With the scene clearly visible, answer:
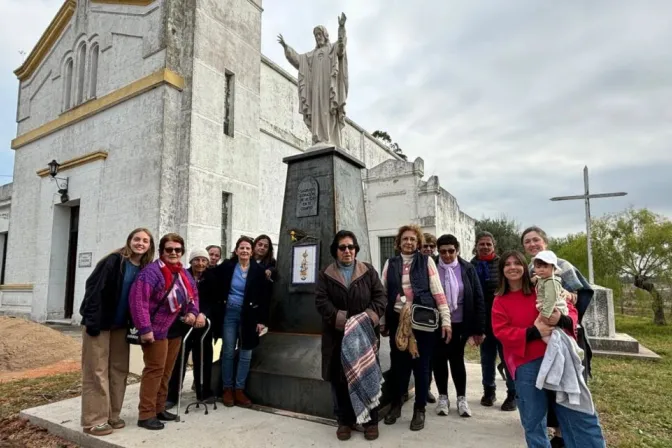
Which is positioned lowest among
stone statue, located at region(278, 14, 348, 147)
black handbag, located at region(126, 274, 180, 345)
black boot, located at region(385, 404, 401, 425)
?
black boot, located at region(385, 404, 401, 425)

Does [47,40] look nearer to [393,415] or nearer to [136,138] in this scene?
[136,138]

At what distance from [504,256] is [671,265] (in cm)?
1258

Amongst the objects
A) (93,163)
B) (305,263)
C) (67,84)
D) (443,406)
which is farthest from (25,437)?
(67,84)

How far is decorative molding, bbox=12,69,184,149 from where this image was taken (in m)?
11.0

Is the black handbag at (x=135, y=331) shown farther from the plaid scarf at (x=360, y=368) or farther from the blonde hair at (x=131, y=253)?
the plaid scarf at (x=360, y=368)

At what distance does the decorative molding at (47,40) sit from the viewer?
13.9m

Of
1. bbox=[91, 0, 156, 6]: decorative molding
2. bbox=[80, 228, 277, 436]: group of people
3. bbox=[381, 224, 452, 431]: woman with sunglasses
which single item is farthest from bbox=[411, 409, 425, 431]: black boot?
bbox=[91, 0, 156, 6]: decorative molding

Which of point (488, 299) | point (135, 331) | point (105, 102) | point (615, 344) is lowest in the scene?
point (615, 344)

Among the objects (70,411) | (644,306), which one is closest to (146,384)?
(70,411)

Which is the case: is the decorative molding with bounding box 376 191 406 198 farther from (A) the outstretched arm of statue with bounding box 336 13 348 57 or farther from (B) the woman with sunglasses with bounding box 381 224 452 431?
(B) the woman with sunglasses with bounding box 381 224 452 431

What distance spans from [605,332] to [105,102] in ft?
47.1

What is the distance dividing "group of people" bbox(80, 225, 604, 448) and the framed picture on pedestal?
0.49 metres

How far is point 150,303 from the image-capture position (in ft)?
11.7

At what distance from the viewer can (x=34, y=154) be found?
14500 mm
